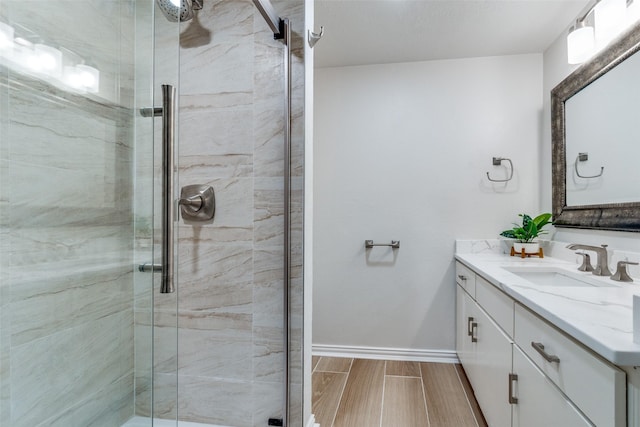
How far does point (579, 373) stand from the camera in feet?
2.97

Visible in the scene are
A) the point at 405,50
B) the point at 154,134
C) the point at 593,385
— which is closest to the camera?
the point at 593,385

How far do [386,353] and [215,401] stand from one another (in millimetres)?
1431

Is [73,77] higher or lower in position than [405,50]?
lower

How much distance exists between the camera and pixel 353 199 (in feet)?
9.26

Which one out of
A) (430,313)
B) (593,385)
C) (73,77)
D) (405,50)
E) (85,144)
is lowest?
(430,313)

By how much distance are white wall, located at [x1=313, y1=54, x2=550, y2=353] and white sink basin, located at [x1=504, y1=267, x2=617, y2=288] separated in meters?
0.76

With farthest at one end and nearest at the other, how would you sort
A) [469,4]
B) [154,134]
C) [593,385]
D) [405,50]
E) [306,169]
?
[405,50]
[469,4]
[306,169]
[154,134]
[593,385]

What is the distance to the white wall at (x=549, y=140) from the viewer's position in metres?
1.95

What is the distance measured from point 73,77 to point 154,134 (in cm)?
22

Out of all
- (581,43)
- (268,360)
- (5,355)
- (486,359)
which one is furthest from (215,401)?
(581,43)

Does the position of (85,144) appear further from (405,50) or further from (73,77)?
(405,50)

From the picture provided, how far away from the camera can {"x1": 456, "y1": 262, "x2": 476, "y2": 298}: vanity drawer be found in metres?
2.11

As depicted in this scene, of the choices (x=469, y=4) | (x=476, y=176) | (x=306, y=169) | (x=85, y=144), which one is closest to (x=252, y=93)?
(x=306, y=169)

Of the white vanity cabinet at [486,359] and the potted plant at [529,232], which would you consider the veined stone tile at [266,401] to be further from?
the potted plant at [529,232]
